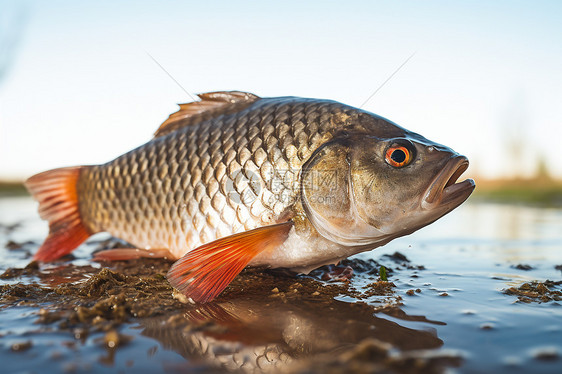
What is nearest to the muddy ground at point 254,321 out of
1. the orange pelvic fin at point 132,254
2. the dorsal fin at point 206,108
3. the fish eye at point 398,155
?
the orange pelvic fin at point 132,254

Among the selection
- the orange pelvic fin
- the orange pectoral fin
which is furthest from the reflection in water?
the orange pelvic fin

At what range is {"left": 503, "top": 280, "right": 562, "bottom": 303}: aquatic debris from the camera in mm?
2575

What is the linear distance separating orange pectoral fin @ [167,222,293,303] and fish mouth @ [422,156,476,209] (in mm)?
984

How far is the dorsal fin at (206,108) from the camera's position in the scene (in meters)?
3.79

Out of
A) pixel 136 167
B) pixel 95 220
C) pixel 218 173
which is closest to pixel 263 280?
pixel 218 173

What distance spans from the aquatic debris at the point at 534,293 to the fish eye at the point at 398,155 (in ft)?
3.69

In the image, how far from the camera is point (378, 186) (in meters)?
2.80

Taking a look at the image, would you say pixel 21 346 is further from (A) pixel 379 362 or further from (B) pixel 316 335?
(A) pixel 379 362

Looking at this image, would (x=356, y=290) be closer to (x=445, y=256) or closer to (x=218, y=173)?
(x=218, y=173)

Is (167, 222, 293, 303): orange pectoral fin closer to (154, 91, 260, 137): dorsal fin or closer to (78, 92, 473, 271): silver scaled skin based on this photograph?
(78, 92, 473, 271): silver scaled skin

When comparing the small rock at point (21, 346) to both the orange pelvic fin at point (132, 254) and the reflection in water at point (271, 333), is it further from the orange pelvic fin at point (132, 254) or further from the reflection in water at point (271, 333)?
the orange pelvic fin at point (132, 254)

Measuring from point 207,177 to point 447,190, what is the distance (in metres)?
1.81

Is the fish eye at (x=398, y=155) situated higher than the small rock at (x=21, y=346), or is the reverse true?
the fish eye at (x=398, y=155)

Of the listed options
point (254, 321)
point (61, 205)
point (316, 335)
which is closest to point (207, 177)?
point (254, 321)
